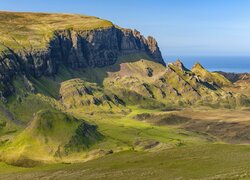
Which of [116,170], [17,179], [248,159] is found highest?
[248,159]

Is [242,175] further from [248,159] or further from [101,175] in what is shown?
[101,175]

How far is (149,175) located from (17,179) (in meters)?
55.4

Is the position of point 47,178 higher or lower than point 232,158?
lower

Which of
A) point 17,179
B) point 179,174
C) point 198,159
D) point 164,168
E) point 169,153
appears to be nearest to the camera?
point 179,174

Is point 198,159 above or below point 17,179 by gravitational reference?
above

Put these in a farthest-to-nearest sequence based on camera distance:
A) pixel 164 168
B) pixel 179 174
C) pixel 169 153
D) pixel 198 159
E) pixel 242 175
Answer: pixel 169 153 → pixel 198 159 → pixel 164 168 → pixel 179 174 → pixel 242 175

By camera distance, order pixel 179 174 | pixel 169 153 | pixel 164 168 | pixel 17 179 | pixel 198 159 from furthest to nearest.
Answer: pixel 169 153 → pixel 17 179 → pixel 198 159 → pixel 164 168 → pixel 179 174

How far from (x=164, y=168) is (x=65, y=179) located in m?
29.7

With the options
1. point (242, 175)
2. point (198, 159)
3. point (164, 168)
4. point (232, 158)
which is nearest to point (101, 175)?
point (164, 168)

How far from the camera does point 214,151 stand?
14838 centimetres

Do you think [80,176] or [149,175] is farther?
[80,176]

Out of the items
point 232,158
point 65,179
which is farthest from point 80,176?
point 232,158

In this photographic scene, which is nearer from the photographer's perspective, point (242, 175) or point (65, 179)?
point (242, 175)

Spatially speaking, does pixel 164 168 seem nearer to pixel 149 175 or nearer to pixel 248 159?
pixel 149 175
